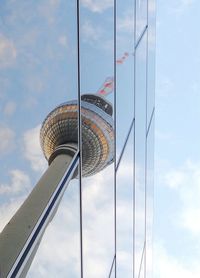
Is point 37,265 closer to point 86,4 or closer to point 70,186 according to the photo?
point 70,186

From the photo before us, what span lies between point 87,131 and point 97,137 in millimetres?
629

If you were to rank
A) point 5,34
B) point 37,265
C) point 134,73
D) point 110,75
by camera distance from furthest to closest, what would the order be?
point 134,73 < point 110,75 < point 37,265 < point 5,34

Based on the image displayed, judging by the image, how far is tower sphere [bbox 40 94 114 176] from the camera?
461 cm

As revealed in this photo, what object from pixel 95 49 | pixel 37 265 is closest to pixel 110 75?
pixel 95 49

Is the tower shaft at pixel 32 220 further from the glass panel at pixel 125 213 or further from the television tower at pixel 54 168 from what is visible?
the glass panel at pixel 125 213

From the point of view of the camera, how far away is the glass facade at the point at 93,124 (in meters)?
4.25

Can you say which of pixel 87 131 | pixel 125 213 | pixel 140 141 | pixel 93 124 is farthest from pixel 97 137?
pixel 140 141

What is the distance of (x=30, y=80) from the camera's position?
3.78 m

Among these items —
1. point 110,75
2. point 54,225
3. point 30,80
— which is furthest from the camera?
point 110,75

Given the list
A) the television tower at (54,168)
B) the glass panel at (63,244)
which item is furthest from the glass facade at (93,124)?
the television tower at (54,168)

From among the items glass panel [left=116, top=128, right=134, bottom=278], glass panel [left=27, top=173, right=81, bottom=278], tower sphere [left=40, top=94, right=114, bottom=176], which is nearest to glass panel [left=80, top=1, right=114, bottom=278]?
tower sphere [left=40, top=94, right=114, bottom=176]

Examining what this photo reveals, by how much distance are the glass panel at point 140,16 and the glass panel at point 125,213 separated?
115 inches

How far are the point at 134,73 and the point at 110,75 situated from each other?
282 cm

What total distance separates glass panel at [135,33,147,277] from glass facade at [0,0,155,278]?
0.09 feet
